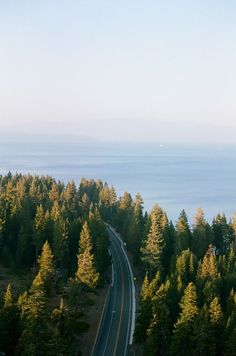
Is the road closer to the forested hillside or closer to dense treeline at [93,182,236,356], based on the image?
the forested hillside

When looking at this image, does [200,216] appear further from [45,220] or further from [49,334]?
[49,334]

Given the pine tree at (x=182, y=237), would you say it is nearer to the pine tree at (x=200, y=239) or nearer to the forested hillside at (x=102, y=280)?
the forested hillside at (x=102, y=280)

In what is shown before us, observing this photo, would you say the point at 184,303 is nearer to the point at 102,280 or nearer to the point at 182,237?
the point at 102,280

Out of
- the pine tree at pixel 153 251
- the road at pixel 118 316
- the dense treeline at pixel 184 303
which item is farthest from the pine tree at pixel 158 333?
the pine tree at pixel 153 251

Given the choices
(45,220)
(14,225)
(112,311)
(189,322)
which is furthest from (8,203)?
(189,322)

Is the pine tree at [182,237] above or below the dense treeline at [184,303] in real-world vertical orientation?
above
